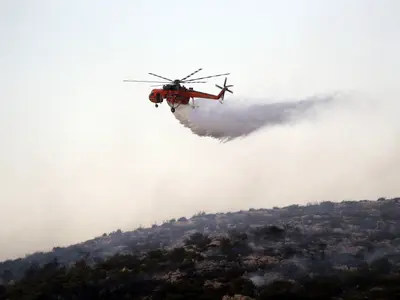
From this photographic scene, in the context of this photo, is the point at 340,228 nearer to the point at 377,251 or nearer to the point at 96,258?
the point at 377,251

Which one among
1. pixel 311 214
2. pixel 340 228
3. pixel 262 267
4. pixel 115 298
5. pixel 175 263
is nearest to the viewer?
pixel 115 298

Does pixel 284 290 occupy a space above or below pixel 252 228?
below

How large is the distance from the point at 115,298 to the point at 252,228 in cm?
1803

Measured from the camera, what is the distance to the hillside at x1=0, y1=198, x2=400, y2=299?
28812 millimetres

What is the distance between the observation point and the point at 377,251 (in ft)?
111

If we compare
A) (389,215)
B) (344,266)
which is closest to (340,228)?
(389,215)

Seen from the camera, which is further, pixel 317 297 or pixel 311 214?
pixel 311 214

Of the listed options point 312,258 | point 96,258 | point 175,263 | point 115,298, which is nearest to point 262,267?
point 312,258

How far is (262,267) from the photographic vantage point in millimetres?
32875

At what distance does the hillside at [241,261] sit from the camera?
28.8 m

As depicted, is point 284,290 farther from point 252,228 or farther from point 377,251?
point 252,228

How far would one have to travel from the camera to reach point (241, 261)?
34500 millimetres

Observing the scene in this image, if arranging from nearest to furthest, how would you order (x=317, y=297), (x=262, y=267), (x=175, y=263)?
(x=317, y=297), (x=262, y=267), (x=175, y=263)

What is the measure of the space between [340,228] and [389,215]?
6501 millimetres
